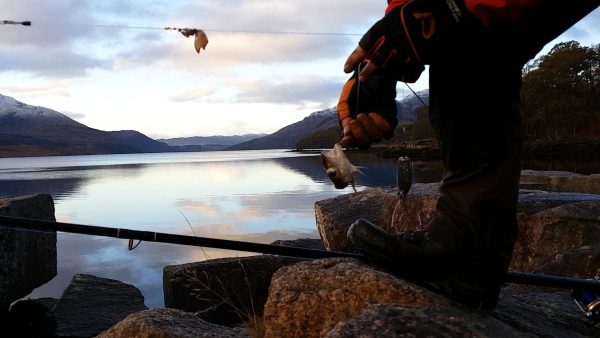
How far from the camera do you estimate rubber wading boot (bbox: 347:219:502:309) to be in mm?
2453

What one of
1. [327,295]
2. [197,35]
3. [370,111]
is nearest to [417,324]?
[327,295]

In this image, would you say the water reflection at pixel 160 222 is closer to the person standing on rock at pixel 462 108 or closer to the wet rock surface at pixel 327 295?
the wet rock surface at pixel 327 295

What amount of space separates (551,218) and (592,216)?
55cm

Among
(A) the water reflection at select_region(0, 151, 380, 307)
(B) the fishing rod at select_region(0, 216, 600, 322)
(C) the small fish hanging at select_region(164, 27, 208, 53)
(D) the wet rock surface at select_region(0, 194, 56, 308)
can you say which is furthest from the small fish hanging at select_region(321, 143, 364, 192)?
(D) the wet rock surface at select_region(0, 194, 56, 308)

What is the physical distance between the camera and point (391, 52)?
205cm

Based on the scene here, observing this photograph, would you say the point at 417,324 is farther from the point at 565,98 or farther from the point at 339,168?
the point at 565,98

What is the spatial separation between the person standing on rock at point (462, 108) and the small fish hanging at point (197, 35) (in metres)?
1.06

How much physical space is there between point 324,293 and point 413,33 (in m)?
1.48

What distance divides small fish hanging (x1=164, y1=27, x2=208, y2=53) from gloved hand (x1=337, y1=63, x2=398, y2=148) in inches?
43.6

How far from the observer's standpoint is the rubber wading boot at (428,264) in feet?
8.05

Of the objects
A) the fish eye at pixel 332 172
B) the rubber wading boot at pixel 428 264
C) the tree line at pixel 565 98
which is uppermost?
the tree line at pixel 565 98

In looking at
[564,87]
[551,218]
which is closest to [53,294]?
[551,218]

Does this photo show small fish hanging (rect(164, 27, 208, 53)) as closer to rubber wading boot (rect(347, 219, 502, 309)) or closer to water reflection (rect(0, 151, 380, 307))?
rubber wading boot (rect(347, 219, 502, 309))

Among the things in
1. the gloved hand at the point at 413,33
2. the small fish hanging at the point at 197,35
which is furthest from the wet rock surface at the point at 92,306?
the gloved hand at the point at 413,33
